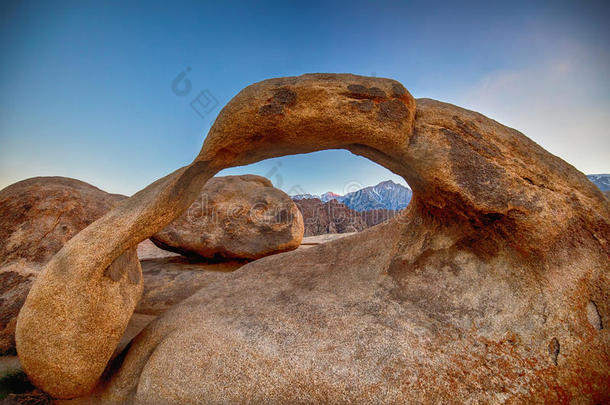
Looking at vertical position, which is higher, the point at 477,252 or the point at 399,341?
the point at 477,252

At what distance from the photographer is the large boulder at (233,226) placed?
602 centimetres

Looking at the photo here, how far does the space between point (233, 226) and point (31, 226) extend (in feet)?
10.1

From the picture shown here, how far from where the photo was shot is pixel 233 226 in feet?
20.3

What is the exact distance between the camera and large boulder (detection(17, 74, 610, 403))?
85.5 inches

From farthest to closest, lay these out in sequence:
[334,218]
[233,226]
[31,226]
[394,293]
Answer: [334,218], [233,226], [31,226], [394,293]

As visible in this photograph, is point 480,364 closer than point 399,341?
Yes

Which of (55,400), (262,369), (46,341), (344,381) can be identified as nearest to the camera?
(344,381)

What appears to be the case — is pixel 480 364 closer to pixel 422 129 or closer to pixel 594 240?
pixel 594 240

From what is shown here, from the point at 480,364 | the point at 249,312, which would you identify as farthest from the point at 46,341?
the point at 480,364

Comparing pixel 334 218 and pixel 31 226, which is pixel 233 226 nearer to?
pixel 31 226

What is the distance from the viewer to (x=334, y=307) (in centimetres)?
284

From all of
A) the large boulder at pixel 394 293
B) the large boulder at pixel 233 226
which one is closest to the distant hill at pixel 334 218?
the large boulder at pixel 233 226

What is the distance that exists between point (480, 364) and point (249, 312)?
1999 mm

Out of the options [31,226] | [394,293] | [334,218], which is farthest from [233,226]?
[334,218]
